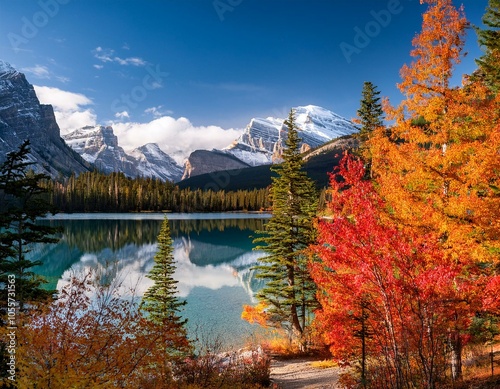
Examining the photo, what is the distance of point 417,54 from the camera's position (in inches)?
517

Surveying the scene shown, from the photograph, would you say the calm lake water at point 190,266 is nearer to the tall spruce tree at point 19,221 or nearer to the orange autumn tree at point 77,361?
the tall spruce tree at point 19,221

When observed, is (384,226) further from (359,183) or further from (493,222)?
(493,222)

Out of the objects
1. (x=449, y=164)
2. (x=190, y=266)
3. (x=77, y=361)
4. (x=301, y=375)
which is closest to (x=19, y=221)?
(x=77, y=361)

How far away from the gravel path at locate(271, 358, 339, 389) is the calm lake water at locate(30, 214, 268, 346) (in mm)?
5901

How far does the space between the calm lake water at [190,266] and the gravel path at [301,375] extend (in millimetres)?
5901

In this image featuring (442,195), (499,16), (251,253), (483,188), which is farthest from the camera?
(251,253)

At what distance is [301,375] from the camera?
1709 centimetres

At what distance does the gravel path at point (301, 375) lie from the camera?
1484 centimetres

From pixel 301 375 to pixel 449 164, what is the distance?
12314 mm

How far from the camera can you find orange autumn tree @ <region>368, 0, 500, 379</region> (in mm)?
10359

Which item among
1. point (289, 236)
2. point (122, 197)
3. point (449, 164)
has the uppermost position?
point (122, 197)

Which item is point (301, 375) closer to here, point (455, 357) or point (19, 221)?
point (455, 357)

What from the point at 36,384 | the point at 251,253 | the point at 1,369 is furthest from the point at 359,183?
the point at 251,253

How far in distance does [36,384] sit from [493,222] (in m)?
13.8
